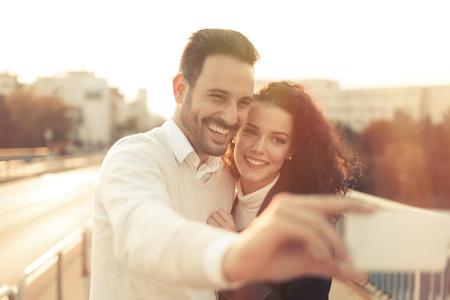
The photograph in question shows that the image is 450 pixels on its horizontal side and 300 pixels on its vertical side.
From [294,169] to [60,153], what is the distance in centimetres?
7132

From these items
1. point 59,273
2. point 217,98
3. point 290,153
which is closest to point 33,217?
point 59,273

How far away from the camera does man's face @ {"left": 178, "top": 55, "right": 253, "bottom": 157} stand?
7.11 feet

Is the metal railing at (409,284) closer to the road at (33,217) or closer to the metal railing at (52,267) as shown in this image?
the metal railing at (52,267)

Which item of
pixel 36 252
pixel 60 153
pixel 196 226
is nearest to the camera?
pixel 196 226

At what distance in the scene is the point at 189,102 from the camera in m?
2.34

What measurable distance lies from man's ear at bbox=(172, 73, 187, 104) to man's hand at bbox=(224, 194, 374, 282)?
141cm

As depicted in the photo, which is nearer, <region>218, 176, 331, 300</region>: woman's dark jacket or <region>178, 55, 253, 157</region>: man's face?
<region>178, 55, 253, 157</region>: man's face

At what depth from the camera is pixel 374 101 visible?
327ft

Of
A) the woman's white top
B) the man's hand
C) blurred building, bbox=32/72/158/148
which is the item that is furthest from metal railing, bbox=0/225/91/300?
blurred building, bbox=32/72/158/148

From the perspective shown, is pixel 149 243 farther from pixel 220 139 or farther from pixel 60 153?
pixel 60 153

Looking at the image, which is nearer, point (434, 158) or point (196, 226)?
point (196, 226)

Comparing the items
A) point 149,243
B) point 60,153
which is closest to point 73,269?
point 149,243

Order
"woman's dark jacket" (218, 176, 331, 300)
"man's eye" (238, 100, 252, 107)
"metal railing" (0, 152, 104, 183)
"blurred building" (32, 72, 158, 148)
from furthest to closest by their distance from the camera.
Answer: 1. "blurred building" (32, 72, 158, 148)
2. "metal railing" (0, 152, 104, 183)
3. "woman's dark jacket" (218, 176, 331, 300)
4. "man's eye" (238, 100, 252, 107)

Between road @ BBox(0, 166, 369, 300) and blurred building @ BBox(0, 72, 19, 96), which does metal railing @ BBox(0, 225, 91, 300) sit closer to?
road @ BBox(0, 166, 369, 300)
